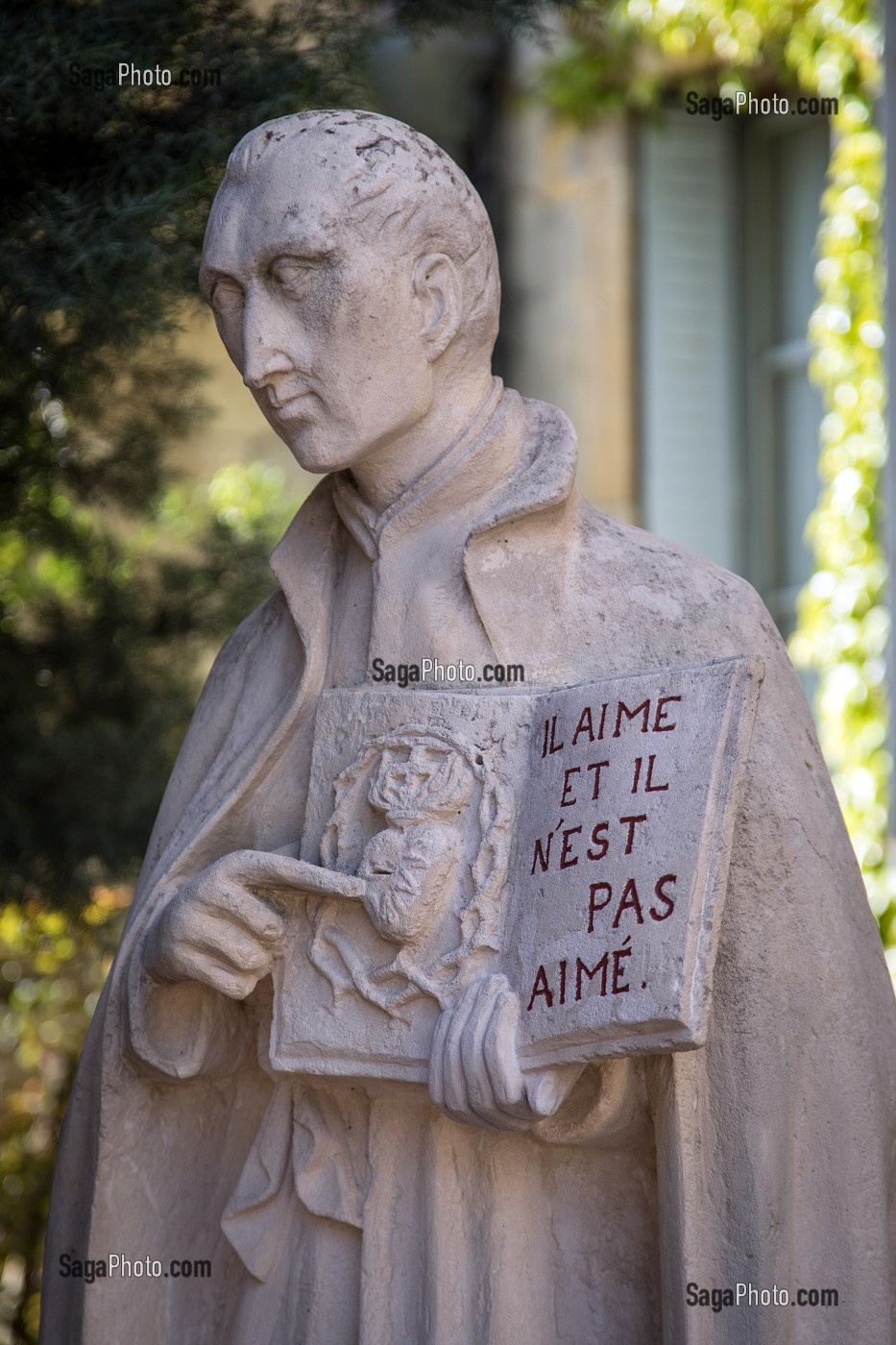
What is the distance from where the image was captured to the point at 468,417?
2.36 m

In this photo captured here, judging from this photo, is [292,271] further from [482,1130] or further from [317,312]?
Answer: [482,1130]

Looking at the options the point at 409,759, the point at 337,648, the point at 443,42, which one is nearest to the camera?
the point at 409,759

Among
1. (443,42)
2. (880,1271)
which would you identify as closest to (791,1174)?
(880,1271)

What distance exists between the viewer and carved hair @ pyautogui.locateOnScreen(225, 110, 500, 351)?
2217mm

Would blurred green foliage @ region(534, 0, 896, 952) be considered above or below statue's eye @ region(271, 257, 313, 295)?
above

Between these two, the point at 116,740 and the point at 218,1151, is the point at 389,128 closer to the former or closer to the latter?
the point at 218,1151

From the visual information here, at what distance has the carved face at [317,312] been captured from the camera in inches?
87.0

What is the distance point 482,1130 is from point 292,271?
3.54 feet

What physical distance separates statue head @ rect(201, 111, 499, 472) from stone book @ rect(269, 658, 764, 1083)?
14.6 inches

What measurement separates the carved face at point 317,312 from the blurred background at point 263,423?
40.5 inches

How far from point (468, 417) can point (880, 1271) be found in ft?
3.82

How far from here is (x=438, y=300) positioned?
2.29 m

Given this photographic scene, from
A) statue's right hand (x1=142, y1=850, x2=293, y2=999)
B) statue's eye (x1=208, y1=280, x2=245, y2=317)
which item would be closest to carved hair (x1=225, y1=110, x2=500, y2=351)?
statue's eye (x1=208, y1=280, x2=245, y2=317)

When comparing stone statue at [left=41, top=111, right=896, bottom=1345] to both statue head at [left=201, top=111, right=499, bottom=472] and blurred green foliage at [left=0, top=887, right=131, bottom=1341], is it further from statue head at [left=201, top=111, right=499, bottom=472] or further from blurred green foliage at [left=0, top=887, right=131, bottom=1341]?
blurred green foliage at [left=0, top=887, right=131, bottom=1341]
